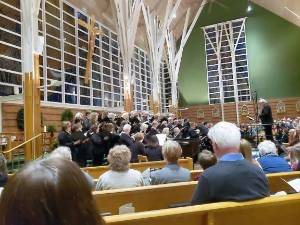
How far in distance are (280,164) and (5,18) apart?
870 centimetres

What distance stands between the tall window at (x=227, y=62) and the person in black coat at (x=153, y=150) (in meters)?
16.1

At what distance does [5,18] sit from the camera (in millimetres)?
9570

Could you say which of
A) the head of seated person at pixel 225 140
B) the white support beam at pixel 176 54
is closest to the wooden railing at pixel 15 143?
the head of seated person at pixel 225 140

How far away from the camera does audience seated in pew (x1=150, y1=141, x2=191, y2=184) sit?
130 inches

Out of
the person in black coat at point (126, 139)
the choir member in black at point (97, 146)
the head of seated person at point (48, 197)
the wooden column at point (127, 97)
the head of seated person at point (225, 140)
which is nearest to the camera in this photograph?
the head of seated person at point (48, 197)

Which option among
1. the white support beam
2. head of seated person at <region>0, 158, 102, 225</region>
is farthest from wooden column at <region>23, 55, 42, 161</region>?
the white support beam

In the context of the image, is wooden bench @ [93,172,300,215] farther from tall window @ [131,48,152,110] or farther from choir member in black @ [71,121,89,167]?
tall window @ [131,48,152,110]

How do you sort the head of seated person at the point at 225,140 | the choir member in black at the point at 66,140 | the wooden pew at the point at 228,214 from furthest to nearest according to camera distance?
the choir member in black at the point at 66,140 → the head of seated person at the point at 225,140 → the wooden pew at the point at 228,214

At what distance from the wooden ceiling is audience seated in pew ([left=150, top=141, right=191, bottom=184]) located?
10886 millimetres

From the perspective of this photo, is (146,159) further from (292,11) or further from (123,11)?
(292,11)

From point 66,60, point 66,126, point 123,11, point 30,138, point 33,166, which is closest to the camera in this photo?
point 33,166

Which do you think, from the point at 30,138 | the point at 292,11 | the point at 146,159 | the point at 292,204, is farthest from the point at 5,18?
the point at 292,11

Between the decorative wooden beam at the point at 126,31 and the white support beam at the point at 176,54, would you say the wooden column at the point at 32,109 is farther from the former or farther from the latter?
the white support beam at the point at 176,54

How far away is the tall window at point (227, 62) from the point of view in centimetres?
2148
